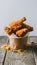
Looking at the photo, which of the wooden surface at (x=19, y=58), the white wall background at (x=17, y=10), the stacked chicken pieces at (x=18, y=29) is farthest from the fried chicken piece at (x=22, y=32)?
the white wall background at (x=17, y=10)

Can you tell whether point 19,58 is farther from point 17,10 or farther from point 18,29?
point 17,10

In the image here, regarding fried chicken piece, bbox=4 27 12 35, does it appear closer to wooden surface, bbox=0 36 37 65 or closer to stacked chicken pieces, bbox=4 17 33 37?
stacked chicken pieces, bbox=4 17 33 37

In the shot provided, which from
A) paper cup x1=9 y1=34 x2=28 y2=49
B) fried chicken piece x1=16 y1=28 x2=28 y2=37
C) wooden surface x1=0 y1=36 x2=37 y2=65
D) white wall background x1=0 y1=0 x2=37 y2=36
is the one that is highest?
white wall background x1=0 y1=0 x2=37 y2=36

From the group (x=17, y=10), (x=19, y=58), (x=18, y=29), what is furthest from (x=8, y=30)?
(x=17, y=10)

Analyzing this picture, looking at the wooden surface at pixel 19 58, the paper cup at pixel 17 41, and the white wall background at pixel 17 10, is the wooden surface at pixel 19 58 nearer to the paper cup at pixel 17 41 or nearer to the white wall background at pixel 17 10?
the paper cup at pixel 17 41

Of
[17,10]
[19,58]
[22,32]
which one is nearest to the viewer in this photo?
[19,58]

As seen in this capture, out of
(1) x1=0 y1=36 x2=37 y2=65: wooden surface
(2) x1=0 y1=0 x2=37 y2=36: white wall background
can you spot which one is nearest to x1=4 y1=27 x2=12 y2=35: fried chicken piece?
(1) x1=0 y1=36 x2=37 y2=65: wooden surface

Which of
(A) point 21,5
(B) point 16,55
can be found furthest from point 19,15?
(B) point 16,55

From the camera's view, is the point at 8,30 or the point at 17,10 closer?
the point at 8,30

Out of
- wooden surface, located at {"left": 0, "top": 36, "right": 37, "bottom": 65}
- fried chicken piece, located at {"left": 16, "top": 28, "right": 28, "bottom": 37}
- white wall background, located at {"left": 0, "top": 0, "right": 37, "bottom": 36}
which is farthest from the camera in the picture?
white wall background, located at {"left": 0, "top": 0, "right": 37, "bottom": 36}
